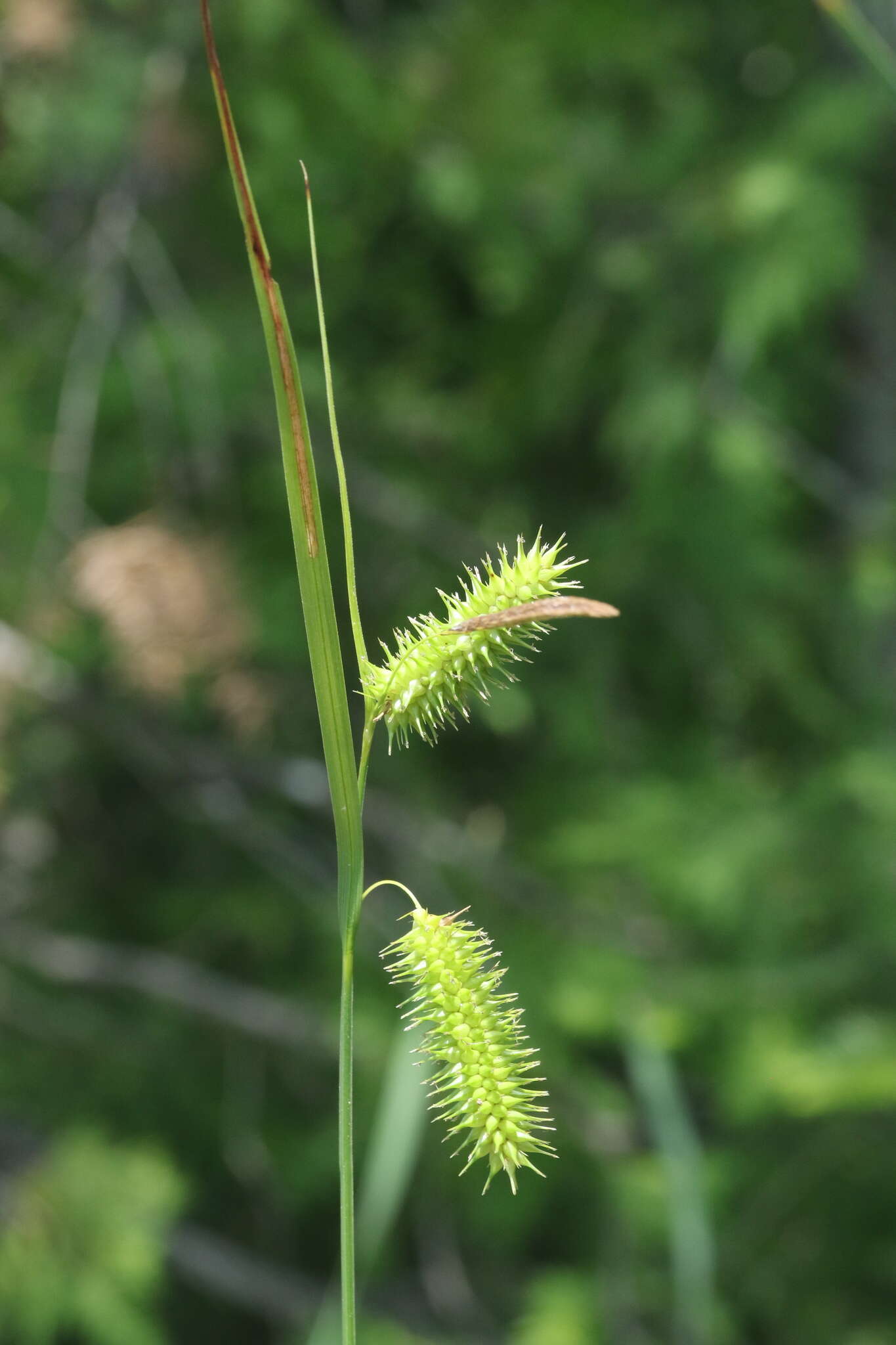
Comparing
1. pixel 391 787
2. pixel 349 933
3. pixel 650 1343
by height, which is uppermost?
pixel 391 787

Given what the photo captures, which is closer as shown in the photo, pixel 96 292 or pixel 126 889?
pixel 96 292

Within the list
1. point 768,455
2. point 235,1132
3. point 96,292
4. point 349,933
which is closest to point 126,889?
point 235,1132

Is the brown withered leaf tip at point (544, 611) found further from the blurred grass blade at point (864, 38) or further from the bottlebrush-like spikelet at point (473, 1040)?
the blurred grass blade at point (864, 38)

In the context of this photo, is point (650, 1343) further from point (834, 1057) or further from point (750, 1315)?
point (834, 1057)

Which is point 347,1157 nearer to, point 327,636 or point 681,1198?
point 327,636

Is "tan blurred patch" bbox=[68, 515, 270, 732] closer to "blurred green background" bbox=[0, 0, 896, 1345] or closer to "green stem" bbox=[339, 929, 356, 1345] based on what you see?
"blurred green background" bbox=[0, 0, 896, 1345]

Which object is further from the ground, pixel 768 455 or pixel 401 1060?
pixel 768 455

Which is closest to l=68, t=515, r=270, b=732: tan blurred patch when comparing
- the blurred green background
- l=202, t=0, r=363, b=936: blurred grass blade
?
the blurred green background

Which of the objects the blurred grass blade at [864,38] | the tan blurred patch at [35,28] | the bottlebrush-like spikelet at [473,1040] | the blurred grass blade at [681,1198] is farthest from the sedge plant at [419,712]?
the tan blurred patch at [35,28]
